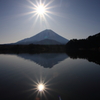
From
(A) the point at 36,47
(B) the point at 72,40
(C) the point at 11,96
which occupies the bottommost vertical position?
(C) the point at 11,96

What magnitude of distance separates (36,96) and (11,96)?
150 centimetres

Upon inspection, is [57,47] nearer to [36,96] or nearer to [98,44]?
[98,44]

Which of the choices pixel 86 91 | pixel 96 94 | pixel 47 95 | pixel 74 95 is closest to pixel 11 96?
pixel 47 95

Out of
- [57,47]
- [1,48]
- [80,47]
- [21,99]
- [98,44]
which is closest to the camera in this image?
[21,99]

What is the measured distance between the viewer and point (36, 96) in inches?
207

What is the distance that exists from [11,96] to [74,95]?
3.72 m

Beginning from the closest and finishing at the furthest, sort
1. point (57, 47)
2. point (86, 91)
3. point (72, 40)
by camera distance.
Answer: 1. point (86, 91)
2. point (72, 40)
3. point (57, 47)

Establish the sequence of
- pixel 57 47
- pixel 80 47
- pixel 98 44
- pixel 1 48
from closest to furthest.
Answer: pixel 98 44 → pixel 80 47 → pixel 1 48 → pixel 57 47

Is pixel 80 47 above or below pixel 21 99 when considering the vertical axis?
above

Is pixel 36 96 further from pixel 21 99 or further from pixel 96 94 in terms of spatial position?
pixel 96 94

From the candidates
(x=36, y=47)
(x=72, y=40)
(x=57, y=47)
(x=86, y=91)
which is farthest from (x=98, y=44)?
(x=86, y=91)

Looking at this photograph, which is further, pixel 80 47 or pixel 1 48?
pixel 1 48

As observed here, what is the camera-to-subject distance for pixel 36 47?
9862cm

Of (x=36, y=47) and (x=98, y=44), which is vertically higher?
(x=36, y=47)
